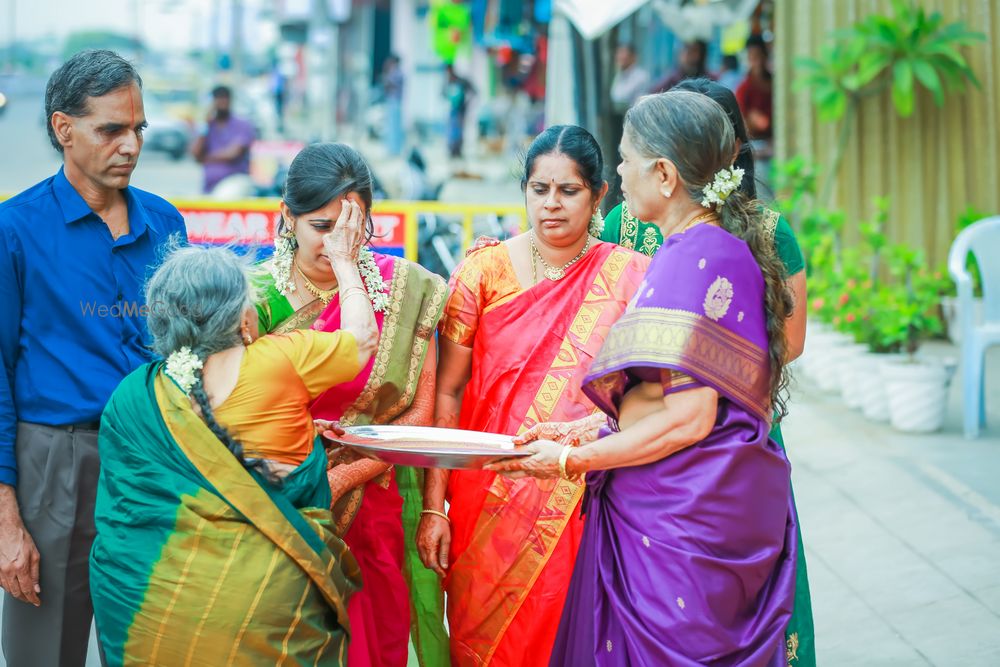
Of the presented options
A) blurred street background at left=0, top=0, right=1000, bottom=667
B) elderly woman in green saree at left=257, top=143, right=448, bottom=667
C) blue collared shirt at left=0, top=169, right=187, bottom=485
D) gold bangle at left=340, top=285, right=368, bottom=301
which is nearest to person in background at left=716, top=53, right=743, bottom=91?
blurred street background at left=0, top=0, right=1000, bottom=667

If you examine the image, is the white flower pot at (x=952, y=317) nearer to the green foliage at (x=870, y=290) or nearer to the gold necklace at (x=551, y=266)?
the green foliage at (x=870, y=290)

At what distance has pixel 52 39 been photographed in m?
47.2

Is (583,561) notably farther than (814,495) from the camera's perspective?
No

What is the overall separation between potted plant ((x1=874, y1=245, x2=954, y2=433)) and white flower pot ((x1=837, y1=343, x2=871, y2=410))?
19 centimetres

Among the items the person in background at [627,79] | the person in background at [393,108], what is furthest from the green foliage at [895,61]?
the person in background at [393,108]

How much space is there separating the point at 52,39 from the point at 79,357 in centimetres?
4932

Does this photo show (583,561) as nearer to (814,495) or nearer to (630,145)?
(630,145)

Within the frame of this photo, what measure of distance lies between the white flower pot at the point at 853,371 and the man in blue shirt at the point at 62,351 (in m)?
4.96

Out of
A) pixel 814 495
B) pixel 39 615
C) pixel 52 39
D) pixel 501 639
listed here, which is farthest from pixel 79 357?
pixel 52 39

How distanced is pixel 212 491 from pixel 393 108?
21802 mm

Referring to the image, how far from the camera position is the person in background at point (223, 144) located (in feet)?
40.7

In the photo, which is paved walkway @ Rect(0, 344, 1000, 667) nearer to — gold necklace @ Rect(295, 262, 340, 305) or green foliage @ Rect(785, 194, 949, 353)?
green foliage @ Rect(785, 194, 949, 353)

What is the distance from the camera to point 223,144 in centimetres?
1246

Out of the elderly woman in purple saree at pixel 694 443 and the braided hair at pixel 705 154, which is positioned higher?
the braided hair at pixel 705 154
